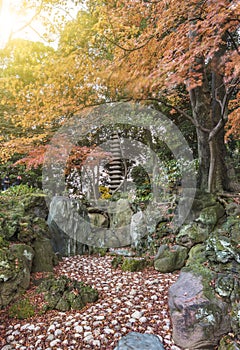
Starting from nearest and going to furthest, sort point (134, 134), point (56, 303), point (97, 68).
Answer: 1. point (56, 303)
2. point (97, 68)
3. point (134, 134)

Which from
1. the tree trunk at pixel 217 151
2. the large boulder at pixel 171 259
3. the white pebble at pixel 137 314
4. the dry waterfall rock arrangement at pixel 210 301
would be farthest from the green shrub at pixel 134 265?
the tree trunk at pixel 217 151

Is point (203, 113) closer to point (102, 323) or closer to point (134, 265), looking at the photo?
point (134, 265)

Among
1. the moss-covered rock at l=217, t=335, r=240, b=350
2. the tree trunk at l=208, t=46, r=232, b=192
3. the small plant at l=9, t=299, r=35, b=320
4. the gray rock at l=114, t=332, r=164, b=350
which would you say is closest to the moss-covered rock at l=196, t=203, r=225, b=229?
the tree trunk at l=208, t=46, r=232, b=192

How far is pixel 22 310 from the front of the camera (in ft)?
8.69

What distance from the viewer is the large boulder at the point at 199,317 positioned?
1986 millimetres

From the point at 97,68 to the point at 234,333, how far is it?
15.7ft

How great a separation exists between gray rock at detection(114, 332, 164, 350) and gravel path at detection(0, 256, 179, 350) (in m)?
0.14

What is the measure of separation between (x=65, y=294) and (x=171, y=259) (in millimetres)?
1848

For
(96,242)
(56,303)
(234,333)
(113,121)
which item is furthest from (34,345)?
(113,121)

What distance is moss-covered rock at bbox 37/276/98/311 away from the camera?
8.93 feet

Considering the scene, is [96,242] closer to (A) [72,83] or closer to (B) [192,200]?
(B) [192,200]

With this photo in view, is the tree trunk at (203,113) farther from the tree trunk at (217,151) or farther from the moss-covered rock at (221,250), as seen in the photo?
the moss-covered rock at (221,250)

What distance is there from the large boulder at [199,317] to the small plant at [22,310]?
163cm

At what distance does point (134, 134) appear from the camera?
8375 mm
